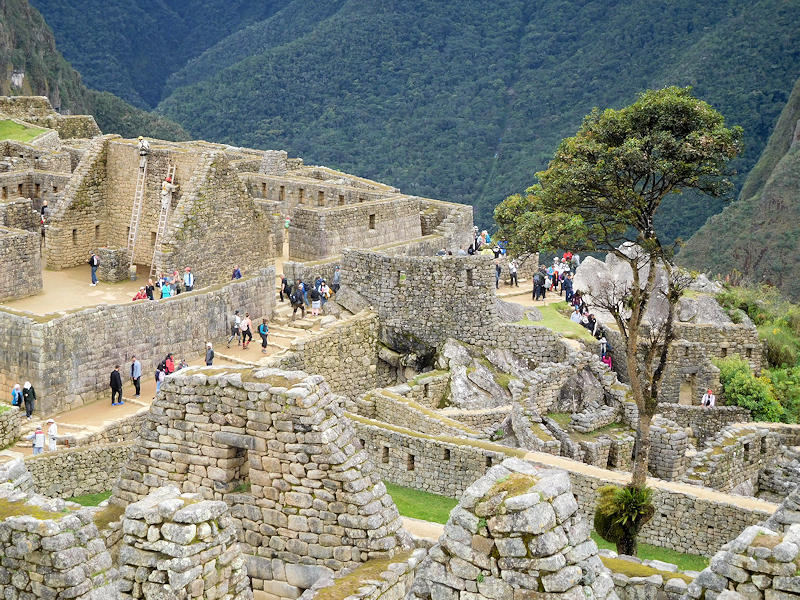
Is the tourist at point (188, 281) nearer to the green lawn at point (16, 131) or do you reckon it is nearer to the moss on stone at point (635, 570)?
the green lawn at point (16, 131)

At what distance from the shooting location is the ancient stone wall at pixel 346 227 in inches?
1089

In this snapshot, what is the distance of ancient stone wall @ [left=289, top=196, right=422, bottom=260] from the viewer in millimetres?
27672

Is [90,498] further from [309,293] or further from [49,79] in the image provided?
[49,79]

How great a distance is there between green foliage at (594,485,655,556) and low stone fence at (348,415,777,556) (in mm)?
1253

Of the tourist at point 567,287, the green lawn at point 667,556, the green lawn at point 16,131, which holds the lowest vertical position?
the green lawn at point 667,556

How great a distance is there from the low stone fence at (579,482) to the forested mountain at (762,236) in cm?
3642

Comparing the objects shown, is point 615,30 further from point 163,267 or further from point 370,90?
point 163,267

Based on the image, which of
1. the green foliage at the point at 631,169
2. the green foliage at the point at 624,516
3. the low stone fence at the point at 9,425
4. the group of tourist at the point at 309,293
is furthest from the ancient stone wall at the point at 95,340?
the green foliage at the point at 624,516

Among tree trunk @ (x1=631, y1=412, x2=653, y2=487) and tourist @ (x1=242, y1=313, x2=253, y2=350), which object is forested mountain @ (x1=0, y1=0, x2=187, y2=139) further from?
tree trunk @ (x1=631, y1=412, x2=653, y2=487)

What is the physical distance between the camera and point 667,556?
18297mm

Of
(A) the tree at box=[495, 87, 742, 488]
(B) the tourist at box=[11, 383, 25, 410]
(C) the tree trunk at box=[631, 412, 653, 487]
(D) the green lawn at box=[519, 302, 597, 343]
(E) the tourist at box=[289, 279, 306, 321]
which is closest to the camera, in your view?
(C) the tree trunk at box=[631, 412, 653, 487]

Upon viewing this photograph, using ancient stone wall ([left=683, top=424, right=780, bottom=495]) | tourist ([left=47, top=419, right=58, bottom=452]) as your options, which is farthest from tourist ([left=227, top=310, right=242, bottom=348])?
ancient stone wall ([left=683, top=424, right=780, bottom=495])

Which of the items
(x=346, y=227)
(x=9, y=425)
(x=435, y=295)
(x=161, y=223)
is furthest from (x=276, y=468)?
(x=346, y=227)

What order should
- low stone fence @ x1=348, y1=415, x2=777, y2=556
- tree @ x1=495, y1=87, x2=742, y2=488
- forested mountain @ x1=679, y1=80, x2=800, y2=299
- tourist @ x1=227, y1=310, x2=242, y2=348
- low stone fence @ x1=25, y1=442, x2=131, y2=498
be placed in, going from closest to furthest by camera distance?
low stone fence @ x1=25, y1=442, x2=131, y2=498 < low stone fence @ x1=348, y1=415, x2=777, y2=556 < tree @ x1=495, y1=87, x2=742, y2=488 < tourist @ x1=227, y1=310, x2=242, y2=348 < forested mountain @ x1=679, y1=80, x2=800, y2=299
